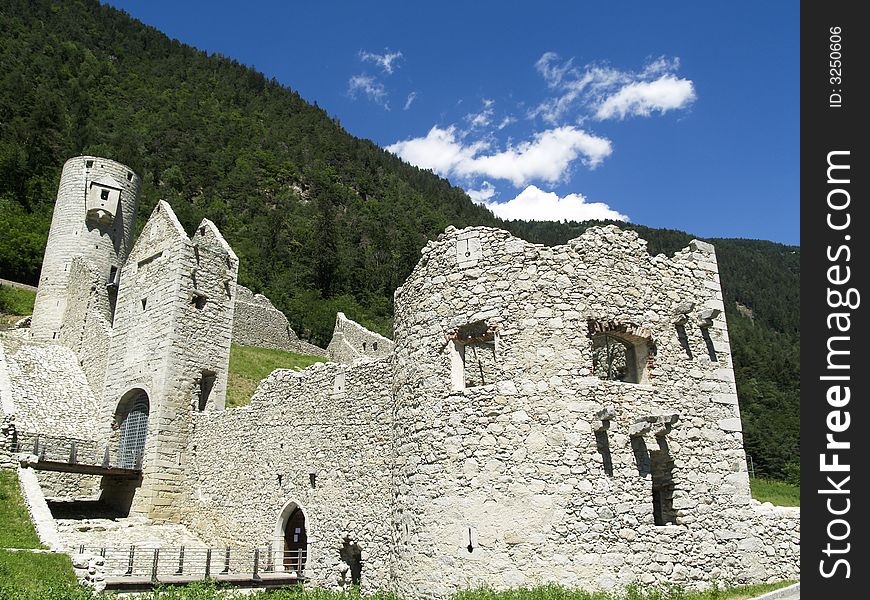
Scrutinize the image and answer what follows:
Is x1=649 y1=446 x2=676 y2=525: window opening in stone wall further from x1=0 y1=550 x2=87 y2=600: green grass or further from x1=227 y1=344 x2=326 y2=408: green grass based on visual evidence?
x1=227 y1=344 x2=326 y2=408: green grass

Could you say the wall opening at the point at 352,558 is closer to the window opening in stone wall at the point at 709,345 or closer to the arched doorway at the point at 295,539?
the arched doorway at the point at 295,539

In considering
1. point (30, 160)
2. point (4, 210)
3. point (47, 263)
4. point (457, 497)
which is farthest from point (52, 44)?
point (457, 497)

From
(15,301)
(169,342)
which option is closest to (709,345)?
(169,342)

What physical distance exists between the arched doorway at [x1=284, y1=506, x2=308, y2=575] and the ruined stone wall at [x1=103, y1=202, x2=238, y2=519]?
4772mm

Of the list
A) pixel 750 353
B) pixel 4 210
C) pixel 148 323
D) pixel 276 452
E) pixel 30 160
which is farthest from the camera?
pixel 750 353

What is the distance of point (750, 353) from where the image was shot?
64.0m

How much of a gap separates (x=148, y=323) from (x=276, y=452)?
7719 millimetres

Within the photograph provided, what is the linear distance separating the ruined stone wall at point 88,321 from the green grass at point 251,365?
501cm

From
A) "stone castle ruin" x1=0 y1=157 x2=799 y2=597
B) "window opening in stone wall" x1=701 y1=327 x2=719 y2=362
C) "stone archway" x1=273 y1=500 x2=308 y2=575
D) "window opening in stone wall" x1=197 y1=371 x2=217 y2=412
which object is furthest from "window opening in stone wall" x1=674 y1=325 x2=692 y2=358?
"window opening in stone wall" x1=197 y1=371 x2=217 y2=412

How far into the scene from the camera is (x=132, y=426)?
71.7 feet

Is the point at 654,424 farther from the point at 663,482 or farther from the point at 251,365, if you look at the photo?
the point at 251,365

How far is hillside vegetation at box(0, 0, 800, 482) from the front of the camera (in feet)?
182

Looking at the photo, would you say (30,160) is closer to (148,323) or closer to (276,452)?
(148,323)

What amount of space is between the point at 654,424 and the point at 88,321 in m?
23.9
